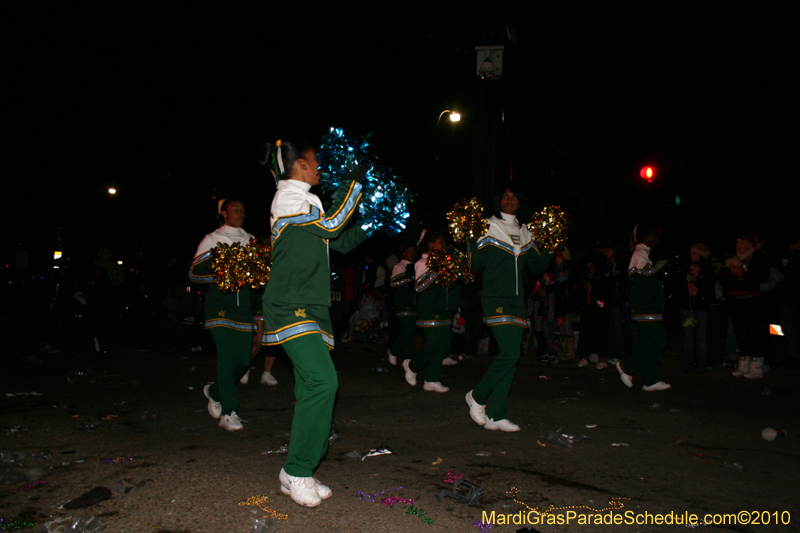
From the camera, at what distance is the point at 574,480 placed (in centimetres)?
429

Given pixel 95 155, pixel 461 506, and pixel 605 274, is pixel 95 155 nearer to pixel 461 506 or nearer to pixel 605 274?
pixel 605 274

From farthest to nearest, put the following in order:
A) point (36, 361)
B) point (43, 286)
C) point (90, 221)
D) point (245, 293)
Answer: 1. point (90, 221)
2. point (43, 286)
3. point (36, 361)
4. point (245, 293)

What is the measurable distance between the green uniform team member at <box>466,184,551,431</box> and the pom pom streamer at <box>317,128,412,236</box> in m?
1.87

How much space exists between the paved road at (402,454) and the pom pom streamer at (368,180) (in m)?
1.84

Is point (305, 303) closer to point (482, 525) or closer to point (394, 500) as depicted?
point (394, 500)

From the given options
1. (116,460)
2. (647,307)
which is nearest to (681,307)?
(647,307)

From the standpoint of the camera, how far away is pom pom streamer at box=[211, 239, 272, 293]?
16.8 feet

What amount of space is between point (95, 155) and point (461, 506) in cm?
3007

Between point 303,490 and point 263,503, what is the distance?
0.93 ft

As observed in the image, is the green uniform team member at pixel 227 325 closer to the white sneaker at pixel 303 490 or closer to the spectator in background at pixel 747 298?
the white sneaker at pixel 303 490

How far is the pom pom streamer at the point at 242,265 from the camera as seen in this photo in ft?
16.8

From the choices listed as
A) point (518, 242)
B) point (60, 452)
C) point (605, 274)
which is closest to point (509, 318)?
point (518, 242)

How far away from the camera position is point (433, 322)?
26.6 ft

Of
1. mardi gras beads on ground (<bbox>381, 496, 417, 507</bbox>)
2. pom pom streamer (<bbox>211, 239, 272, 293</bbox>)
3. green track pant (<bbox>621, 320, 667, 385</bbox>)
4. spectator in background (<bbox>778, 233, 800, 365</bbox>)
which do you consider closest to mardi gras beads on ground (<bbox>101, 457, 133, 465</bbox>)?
pom pom streamer (<bbox>211, 239, 272, 293</bbox>)
